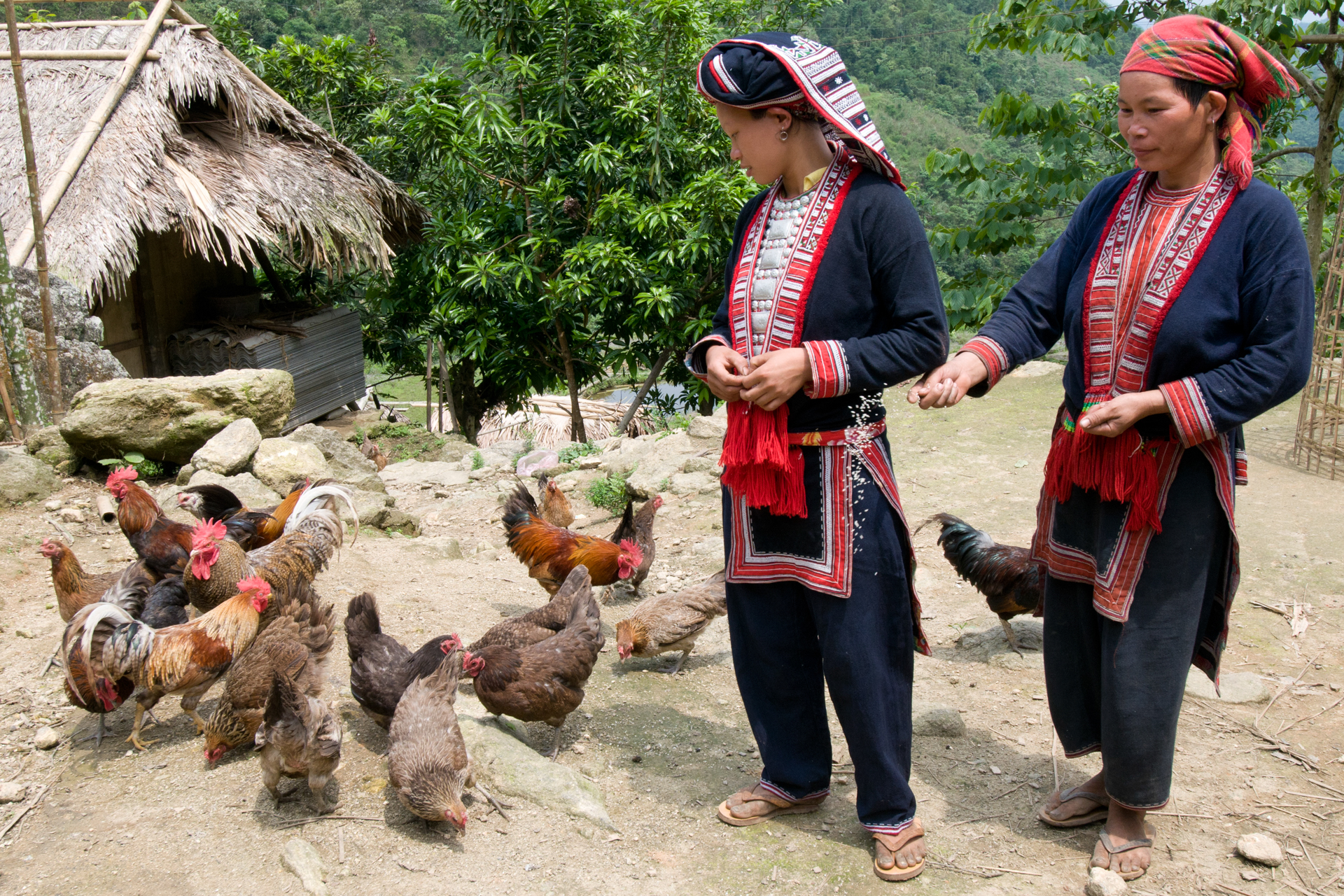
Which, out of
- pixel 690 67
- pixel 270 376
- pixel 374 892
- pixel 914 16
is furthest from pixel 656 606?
pixel 914 16

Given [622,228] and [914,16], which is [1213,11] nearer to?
[622,228]

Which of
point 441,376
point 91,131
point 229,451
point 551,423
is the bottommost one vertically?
point 551,423

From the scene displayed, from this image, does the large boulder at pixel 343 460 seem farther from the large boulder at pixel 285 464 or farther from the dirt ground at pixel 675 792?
the dirt ground at pixel 675 792

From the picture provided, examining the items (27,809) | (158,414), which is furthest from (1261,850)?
(158,414)

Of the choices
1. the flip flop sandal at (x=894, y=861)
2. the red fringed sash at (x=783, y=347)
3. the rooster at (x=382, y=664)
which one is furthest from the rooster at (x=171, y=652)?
the flip flop sandal at (x=894, y=861)

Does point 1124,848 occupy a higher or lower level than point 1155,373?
lower

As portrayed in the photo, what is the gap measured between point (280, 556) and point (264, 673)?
1.18 m

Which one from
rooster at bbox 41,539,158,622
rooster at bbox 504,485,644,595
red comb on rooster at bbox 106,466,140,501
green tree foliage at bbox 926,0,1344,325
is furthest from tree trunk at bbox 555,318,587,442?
rooster at bbox 41,539,158,622

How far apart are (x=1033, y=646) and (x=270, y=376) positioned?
254 inches

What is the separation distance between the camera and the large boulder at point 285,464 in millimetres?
7012

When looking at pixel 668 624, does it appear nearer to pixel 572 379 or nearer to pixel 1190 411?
pixel 1190 411

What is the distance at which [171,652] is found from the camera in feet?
11.5

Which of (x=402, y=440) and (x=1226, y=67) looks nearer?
(x=1226, y=67)

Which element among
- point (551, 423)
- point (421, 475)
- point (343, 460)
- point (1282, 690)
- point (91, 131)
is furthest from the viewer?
point (551, 423)
